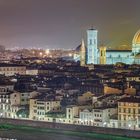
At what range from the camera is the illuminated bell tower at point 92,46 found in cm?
3844

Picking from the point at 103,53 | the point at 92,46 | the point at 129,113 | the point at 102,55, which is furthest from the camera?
the point at 102,55

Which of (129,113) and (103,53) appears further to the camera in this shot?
(103,53)

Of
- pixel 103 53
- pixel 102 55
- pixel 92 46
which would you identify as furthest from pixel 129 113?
pixel 102 55

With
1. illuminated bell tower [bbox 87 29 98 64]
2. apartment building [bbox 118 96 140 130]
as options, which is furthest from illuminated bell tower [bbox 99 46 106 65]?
apartment building [bbox 118 96 140 130]

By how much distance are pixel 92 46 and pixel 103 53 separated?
864 mm

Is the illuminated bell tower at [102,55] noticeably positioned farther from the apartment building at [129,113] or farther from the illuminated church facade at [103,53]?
the apartment building at [129,113]

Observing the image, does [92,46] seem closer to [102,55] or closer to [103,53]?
[103,53]

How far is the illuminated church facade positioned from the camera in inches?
1516

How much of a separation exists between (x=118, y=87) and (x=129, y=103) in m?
5.77

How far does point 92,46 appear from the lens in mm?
38438

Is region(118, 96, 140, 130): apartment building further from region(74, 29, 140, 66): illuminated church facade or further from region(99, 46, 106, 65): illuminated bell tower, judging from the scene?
region(99, 46, 106, 65): illuminated bell tower

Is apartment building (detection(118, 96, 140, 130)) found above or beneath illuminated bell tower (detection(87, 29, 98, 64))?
beneath

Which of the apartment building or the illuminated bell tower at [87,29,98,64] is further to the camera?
the illuminated bell tower at [87,29,98,64]

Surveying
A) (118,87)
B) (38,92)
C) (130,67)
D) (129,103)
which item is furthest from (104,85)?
(130,67)
